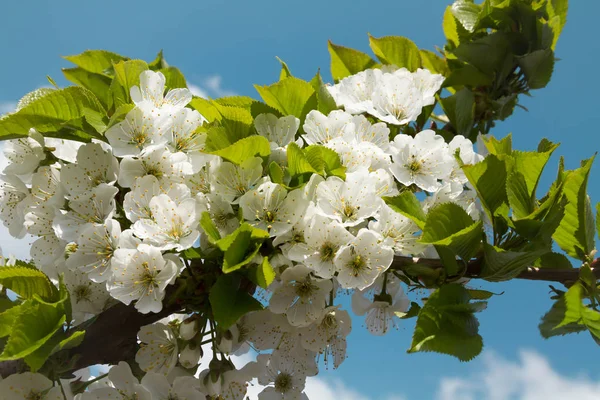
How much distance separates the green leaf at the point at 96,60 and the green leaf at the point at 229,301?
88 cm

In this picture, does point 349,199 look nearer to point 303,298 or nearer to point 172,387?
point 303,298

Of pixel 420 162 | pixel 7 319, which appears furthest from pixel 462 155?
pixel 7 319

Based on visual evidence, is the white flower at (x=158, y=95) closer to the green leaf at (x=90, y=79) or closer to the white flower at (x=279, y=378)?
the green leaf at (x=90, y=79)

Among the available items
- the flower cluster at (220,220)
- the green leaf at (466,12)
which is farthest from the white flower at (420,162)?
the green leaf at (466,12)

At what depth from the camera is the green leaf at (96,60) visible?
1859 millimetres

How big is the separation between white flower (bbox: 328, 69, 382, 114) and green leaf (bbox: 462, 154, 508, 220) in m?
0.48

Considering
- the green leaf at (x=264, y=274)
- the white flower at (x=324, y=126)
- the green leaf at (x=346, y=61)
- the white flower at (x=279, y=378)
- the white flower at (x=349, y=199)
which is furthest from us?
the green leaf at (x=346, y=61)

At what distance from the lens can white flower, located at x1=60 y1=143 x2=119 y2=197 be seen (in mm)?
1449

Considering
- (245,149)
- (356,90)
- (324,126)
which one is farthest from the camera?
(356,90)

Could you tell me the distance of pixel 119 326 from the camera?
4.97 feet

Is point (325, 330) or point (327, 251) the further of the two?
point (325, 330)

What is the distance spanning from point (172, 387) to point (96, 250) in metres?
0.39

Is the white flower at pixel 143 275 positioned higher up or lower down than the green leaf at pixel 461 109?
lower down

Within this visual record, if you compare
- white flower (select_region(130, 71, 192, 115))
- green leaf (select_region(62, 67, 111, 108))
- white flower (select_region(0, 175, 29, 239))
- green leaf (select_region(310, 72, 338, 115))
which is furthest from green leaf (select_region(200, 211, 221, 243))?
green leaf (select_region(62, 67, 111, 108))
